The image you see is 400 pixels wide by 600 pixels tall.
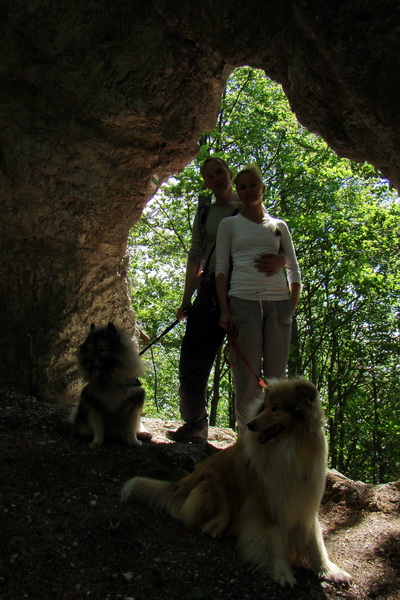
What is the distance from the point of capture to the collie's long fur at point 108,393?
17.1 ft

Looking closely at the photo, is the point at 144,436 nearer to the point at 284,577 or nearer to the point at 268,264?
the point at 268,264

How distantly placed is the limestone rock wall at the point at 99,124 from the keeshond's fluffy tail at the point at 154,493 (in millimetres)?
3174

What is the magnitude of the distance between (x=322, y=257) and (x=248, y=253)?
10.9 metres

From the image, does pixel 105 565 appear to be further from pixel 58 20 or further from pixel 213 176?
pixel 58 20

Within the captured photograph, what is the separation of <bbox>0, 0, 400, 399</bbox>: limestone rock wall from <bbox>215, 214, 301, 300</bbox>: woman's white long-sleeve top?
109 centimetres

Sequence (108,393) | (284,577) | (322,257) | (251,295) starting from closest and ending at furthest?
(284,577) → (251,295) → (108,393) → (322,257)

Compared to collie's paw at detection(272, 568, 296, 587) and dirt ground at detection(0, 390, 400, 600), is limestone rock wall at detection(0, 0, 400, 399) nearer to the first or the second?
dirt ground at detection(0, 390, 400, 600)

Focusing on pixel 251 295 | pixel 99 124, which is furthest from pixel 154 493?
pixel 99 124

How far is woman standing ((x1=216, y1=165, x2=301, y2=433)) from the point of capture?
4.48m

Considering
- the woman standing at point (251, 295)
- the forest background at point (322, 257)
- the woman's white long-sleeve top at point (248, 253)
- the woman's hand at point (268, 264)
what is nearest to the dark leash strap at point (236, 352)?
the woman standing at point (251, 295)

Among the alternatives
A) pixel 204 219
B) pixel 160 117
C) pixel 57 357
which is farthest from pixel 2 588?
pixel 160 117

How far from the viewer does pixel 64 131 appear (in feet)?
21.0

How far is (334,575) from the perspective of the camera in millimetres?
3279

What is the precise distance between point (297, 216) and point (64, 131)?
899 centimetres
